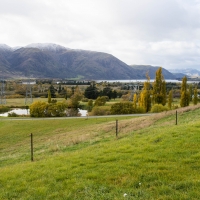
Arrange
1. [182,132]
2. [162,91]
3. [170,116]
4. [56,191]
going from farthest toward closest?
[162,91] → [170,116] → [182,132] → [56,191]

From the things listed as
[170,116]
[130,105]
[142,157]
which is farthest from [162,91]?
[142,157]

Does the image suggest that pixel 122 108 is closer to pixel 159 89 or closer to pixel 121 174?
pixel 159 89

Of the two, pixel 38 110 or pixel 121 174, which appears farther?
pixel 38 110

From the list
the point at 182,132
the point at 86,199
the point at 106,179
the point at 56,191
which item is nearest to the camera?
the point at 86,199

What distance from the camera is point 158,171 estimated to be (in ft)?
28.0

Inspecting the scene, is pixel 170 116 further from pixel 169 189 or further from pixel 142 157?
pixel 169 189

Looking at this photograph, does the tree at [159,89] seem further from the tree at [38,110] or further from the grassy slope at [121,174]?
the grassy slope at [121,174]

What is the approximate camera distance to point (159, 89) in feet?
210

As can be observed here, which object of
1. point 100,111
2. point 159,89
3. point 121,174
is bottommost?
point 100,111

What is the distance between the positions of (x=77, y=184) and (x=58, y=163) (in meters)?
3.11

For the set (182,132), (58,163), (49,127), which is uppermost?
(182,132)

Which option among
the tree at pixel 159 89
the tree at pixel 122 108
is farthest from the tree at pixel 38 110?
the tree at pixel 159 89

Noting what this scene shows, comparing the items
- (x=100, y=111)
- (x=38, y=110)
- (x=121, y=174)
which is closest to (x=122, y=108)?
(x=100, y=111)

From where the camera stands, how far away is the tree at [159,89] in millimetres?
63031
